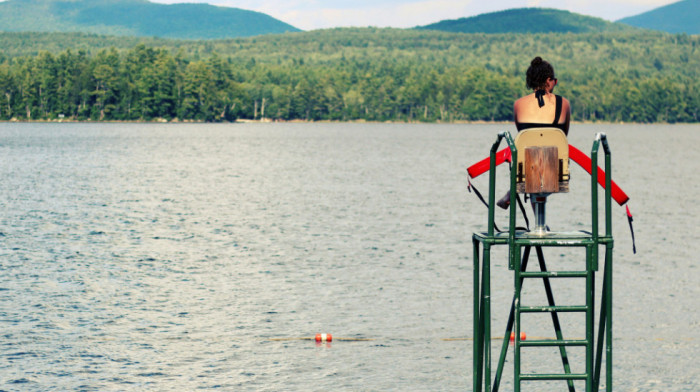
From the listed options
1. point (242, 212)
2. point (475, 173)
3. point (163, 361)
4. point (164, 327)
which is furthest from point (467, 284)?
point (242, 212)

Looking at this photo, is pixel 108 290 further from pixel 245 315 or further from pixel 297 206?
pixel 297 206

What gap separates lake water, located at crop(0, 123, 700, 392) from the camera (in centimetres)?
1500

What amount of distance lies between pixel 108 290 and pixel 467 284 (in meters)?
8.17

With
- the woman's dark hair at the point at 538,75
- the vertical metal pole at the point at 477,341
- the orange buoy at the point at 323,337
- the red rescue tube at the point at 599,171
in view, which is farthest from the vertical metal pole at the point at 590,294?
the orange buoy at the point at 323,337

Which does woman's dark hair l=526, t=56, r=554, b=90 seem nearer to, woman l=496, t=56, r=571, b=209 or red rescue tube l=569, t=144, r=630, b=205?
woman l=496, t=56, r=571, b=209

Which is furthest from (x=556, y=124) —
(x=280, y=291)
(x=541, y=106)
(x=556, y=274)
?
(x=280, y=291)

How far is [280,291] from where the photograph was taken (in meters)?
21.9

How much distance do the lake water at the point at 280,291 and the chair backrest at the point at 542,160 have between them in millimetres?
4877

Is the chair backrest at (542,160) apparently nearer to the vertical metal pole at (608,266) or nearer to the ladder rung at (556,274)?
the vertical metal pole at (608,266)

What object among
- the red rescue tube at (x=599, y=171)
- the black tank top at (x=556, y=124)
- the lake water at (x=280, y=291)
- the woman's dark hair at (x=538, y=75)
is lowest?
the lake water at (x=280, y=291)

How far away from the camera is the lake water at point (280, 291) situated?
1500 centimetres

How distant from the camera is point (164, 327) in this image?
17859 mm

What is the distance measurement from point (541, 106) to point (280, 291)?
1250 centimetres

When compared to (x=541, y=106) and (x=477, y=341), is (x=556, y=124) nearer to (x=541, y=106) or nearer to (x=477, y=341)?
(x=541, y=106)
